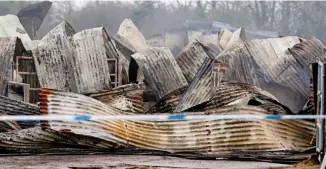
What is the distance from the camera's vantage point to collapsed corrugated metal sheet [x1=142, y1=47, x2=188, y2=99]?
12492mm

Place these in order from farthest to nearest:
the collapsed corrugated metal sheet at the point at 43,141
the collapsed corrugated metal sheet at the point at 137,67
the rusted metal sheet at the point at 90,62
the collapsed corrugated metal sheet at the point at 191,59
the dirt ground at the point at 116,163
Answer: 1. the collapsed corrugated metal sheet at the point at 191,59
2. the collapsed corrugated metal sheet at the point at 137,67
3. the rusted metal sheet at the point at 90,62
4. the collapsed corrugated metal sheet at the point at 43,141
5. the dirt ground at the point at 116,163

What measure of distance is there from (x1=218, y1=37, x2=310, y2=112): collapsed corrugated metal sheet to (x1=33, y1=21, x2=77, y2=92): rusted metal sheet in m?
3.12

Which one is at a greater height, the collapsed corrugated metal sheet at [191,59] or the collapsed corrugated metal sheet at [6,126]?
the collapsed corrugated metal sheet at [191,59]

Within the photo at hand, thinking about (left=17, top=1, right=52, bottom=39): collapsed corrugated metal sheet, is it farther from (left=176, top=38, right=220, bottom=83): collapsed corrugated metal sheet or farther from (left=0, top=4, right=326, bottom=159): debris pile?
(left=176, top=38, right=220, bottom=83): collapsed corrugated metal sheet

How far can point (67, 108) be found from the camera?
8.87 meters

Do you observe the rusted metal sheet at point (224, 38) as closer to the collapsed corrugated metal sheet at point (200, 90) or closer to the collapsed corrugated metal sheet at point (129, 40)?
the collapsed corrugated metal sheet at point (129, 40)

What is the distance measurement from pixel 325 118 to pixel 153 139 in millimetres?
3062

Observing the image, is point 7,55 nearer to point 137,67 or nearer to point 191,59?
A: point 137,67

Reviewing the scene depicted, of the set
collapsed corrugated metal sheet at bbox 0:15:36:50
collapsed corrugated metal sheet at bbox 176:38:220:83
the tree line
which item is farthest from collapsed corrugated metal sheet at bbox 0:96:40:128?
the tree line

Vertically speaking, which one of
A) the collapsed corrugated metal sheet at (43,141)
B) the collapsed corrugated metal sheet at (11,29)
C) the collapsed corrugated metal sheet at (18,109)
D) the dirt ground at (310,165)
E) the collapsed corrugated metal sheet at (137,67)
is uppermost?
the collapsed corrugated metal sheet at (11,29)

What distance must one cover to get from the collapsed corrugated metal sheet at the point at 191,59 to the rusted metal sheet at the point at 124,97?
8.45ft

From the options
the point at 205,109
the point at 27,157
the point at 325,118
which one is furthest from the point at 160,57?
the point at 325,118

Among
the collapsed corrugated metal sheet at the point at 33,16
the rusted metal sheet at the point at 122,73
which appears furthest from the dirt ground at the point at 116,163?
the collapsed corrugated metal sheet at the point at 33,16

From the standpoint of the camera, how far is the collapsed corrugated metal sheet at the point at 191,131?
8.77 m
